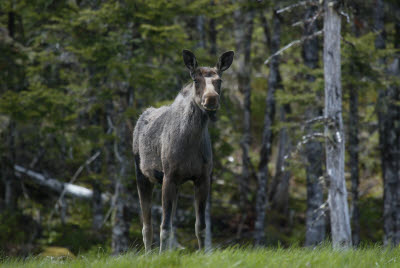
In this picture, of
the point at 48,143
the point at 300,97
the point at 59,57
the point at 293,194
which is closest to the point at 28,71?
the point at 59,57

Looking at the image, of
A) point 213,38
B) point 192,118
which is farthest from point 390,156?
point 192,118

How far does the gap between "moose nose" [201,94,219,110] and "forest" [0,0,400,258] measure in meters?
6.12

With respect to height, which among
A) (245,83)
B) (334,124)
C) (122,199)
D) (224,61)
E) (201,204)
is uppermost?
(245,83)

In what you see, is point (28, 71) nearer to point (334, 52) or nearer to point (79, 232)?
point (79, 232)

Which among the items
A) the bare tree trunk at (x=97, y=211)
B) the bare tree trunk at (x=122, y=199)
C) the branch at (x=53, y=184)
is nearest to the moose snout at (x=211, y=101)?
the bare tree trunk at (x=122, y=199)

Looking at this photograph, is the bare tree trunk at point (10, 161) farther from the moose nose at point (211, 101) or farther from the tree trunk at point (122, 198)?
the moose nose at point (211, 101)

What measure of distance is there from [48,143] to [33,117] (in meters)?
3.56

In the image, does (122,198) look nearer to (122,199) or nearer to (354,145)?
(122,199)

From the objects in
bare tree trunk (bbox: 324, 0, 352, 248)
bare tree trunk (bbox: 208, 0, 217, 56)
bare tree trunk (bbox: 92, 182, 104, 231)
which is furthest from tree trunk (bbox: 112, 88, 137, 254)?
bare tree trunk (bbox: 324, 0, 352, 248)

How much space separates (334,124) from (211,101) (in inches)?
278

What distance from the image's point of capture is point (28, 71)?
57.5 ft

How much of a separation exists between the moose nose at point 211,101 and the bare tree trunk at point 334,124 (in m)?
6.92

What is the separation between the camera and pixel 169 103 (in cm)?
1401

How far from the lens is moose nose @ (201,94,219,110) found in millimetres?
6191
